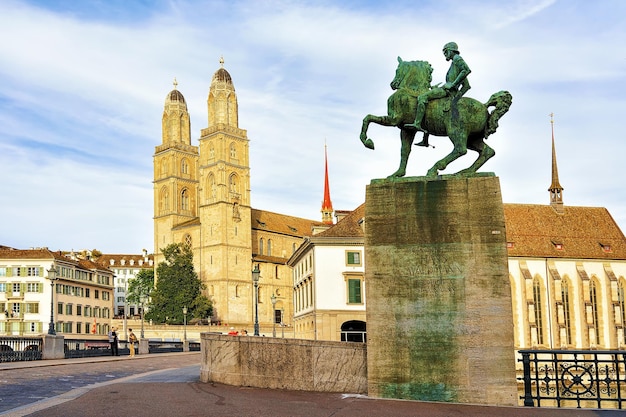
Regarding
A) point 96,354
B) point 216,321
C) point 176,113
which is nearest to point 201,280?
point 216,321

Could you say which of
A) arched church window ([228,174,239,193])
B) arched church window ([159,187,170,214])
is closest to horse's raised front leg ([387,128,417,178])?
arched church window ([228,174,239,193])

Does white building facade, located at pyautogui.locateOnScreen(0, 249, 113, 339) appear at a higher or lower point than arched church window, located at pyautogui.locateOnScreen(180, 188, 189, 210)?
lower

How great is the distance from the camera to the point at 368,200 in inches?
503

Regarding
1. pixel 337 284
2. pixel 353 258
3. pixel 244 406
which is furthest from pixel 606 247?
pixel 244 406

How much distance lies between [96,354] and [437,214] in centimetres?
2627

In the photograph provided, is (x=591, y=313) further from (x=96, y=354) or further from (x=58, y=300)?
(x=58, y=300)

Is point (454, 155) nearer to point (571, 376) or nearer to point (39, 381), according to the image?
point (571, 376)

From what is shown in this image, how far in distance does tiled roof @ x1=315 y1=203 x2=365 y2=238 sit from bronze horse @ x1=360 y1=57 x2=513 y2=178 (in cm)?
3852

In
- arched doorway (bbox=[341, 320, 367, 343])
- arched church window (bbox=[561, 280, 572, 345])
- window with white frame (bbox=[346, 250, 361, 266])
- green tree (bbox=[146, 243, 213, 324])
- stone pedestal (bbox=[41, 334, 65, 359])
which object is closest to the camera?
stone pedestal (bbox=[41, 334, 65, 359])

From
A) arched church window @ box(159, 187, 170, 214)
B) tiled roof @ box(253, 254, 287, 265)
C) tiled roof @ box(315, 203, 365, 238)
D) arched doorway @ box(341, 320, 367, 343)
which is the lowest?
arched doorway @ box(341, 320, 367, 343)

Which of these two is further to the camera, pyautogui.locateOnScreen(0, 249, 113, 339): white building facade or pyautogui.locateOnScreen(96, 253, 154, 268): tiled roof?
pyautogui.locateOnScreen(96, 253, 154, 268): tiled roof

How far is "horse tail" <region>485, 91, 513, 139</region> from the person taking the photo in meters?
12.9

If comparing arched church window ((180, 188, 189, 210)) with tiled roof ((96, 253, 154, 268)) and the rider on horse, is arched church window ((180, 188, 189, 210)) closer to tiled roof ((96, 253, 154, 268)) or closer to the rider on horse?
tiled roof ((96, 253, 154, 268))

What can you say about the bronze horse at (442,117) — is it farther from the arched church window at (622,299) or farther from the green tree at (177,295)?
the green tree at (177,295)
